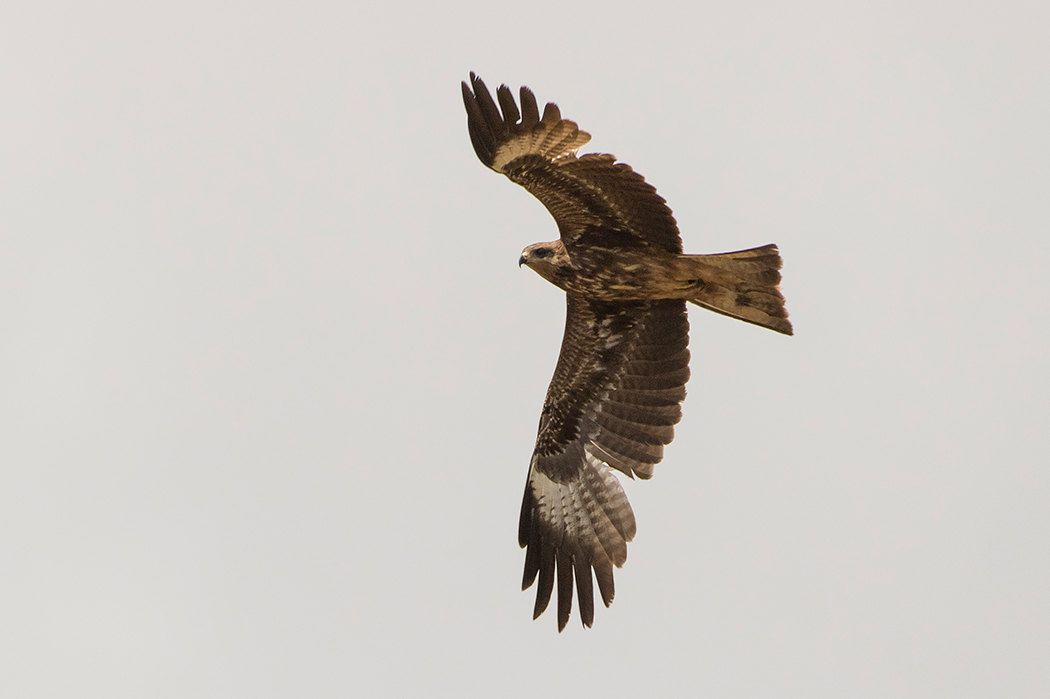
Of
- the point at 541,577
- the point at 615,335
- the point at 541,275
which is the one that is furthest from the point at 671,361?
the point at 541,577

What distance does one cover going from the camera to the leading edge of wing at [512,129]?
9508 millimetres

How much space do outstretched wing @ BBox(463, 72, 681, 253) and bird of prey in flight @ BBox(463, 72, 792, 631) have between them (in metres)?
0.01

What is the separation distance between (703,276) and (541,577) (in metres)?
2.94

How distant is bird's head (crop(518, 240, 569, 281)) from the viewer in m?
10.6

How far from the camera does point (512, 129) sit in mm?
9641

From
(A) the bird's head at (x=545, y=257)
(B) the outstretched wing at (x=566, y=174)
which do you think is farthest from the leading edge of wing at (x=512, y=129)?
(A) the bird's head at (x=545, y=257)

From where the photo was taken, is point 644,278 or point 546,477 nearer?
point 644,278

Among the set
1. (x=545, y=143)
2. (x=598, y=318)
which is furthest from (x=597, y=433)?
(x=545, y=143)

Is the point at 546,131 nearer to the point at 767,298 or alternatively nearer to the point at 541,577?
the point at 767,298

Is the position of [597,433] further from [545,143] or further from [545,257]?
[545,143]

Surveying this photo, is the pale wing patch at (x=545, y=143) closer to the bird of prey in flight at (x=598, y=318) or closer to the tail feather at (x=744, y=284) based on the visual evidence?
the bird of prey in flight at (x=598, y=318)

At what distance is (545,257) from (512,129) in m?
1.38

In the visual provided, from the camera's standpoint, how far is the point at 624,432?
11461mm

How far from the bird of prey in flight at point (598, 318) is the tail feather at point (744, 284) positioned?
1 centimetres
